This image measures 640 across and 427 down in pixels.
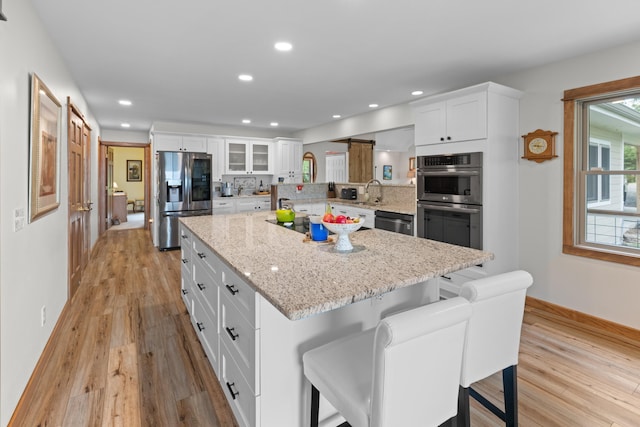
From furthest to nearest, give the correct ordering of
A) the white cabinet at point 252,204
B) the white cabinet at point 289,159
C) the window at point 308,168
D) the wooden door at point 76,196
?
the window at point 308,168
the white cabinet at point 289,159
the white cabinet at point 252,204
the wooden door at point 76,196

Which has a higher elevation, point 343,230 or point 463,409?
point 343,230

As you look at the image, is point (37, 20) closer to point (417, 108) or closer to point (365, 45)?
point (365, 45)

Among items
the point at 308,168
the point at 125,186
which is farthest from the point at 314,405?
the point at 125,186

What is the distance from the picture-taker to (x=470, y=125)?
131 inches

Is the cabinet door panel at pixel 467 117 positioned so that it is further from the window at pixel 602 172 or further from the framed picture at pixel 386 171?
the framed picture at pixel 386 171

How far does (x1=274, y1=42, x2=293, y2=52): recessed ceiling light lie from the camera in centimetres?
279

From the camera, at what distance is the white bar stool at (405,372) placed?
1.03 m

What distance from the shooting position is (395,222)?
14.7ft

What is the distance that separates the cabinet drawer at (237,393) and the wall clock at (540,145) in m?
3.27

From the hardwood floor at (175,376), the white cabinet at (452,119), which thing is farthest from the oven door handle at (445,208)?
the hardwood floor at (175,376)

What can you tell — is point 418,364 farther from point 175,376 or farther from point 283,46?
point 283,46

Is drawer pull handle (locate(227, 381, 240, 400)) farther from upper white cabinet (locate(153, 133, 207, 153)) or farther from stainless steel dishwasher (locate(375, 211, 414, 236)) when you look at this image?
upper white cabinet (locate(153, 133, 207, 153))

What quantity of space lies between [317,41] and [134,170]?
11.0m

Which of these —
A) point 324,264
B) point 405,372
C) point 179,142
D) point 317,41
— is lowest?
point 405,372
